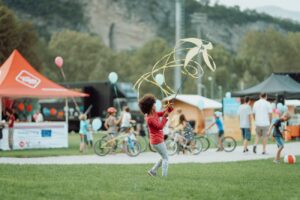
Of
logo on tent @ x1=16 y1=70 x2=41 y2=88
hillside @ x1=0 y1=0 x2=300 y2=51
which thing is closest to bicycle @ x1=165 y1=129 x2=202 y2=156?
logo on tent @ x1=16 y1=70 x2=41 y2=88

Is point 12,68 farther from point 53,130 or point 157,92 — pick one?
point 157,92

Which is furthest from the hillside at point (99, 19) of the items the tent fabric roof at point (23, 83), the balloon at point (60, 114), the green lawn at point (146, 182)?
the green lawn at point (146, 182)

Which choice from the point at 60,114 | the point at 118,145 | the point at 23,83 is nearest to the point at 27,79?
the point at 23,83

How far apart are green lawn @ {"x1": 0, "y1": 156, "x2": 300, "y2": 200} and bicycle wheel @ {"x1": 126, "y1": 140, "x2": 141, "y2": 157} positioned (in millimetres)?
5126

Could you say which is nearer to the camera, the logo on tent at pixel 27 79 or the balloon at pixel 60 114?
the logo on tent at pixel 27 79

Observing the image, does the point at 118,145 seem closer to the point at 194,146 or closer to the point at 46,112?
the point at 194,146

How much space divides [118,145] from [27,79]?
19.7ft

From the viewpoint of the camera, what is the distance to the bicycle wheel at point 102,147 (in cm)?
2230

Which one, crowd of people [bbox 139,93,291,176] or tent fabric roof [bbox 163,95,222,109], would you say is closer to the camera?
crowd of people [bbox 139,93,291,176]

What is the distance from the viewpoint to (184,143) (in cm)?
2286

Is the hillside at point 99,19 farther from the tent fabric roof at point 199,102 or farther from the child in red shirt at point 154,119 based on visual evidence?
the child in red shirt at point 154,119

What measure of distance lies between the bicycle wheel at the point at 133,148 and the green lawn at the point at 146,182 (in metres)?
5.13

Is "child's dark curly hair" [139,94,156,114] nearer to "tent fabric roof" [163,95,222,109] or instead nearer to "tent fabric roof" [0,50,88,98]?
"tent fabric roof" [0,50,88,98]

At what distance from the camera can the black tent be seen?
101 feet
